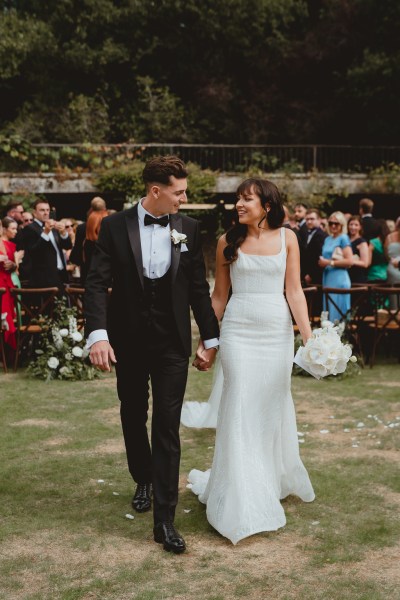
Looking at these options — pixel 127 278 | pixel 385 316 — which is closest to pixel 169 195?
pixel 127 278

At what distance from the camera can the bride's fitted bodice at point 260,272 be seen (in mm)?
4488

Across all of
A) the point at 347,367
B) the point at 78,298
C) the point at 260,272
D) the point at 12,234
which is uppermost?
the point at 12,234

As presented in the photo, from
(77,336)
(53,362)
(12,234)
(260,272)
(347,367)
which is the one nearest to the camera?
(260,272)

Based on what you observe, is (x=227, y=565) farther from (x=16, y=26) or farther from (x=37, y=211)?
(x=16, y=26)

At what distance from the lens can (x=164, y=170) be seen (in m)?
4.07

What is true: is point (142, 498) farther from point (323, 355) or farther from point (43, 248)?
point (43, 248)

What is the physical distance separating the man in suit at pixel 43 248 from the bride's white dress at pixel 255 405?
5.07m

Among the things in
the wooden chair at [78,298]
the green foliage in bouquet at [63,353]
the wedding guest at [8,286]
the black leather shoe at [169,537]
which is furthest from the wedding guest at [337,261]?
the black leather shoe at [169,537]

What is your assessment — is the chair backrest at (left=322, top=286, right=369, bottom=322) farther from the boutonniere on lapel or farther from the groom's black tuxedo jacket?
the boutonniere on lapel

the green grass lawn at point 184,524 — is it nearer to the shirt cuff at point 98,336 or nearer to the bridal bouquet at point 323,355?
the bridal bouquet at point 323,355

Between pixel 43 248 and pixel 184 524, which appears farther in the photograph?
pixel 43 248

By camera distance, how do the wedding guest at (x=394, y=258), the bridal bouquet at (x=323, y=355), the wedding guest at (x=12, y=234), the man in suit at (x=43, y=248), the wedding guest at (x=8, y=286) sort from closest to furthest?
the bridal bouquet at (x=323, y=355), the wedding guest at (x=8, y=286), the man in suit at (x=43, y=248), the wedding guest at (x=394, y=258), the wedding guest at (x=12, y=234)

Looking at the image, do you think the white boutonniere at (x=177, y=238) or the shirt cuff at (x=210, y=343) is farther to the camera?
the shirt cuff at (x=210, y=343)

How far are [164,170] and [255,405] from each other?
55.0 inches
